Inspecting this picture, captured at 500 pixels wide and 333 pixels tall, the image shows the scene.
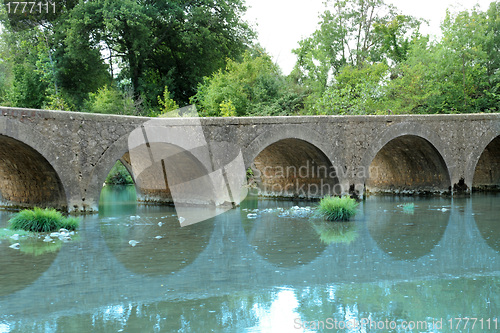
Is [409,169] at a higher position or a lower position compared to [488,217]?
higher

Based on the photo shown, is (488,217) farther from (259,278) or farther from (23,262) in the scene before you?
(23,262)

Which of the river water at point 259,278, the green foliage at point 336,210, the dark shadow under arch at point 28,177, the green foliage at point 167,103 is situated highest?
the green foliage at point 167,103

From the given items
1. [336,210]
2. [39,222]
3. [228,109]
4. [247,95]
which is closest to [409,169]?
[228,109]

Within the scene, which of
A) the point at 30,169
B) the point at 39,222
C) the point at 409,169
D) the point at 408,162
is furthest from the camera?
the point at 409,169

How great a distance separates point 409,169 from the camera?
21.5 metres

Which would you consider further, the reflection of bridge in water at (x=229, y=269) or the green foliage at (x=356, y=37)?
the green foliage at (x=356, y=37)

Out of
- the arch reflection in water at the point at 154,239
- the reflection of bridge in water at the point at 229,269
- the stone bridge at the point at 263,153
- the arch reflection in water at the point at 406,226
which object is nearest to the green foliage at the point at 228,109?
the stone bridge at the point at 263,153

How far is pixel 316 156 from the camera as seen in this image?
1825 centimetres

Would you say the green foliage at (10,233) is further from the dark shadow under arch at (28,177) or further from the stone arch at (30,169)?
the dark shadow under arch at (28,177)

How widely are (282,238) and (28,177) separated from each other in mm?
7277

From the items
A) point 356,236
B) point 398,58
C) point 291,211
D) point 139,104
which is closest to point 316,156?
point 291,211

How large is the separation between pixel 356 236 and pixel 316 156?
725 centimetres

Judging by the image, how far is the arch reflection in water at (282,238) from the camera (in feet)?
30.1

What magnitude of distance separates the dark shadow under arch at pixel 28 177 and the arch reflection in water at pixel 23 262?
3.21m
